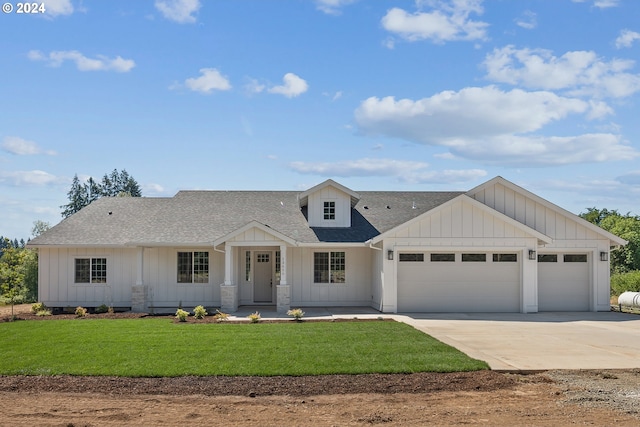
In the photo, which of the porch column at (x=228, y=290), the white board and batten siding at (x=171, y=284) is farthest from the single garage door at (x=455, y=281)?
the white board and batten siding at (x=171, y=284)

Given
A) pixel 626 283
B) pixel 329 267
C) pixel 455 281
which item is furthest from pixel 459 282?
pixel 626 283

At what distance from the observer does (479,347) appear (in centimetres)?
1336

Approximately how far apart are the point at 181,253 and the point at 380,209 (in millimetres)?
8732

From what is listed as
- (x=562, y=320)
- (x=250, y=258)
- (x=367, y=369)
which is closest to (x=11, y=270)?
(x=250, y=258)

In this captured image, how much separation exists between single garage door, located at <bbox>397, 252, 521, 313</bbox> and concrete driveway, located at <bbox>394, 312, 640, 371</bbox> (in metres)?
0.85

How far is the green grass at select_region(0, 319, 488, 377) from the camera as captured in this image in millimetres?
10742

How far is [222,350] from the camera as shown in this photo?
12.6 meters

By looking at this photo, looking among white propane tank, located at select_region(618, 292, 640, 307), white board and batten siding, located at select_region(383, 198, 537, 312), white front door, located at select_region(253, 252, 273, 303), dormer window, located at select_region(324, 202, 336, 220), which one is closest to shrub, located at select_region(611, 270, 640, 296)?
white propane tank, located at select_region(618, 292, 640, 307)

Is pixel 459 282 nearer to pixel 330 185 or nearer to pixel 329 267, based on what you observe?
pixel 329 267

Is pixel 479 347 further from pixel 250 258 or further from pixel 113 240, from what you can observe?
pixel 113 240

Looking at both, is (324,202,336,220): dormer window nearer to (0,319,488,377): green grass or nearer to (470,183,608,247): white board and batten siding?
(470,183,608,247): white board and batten siding

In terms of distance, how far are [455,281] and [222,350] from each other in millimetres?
10780

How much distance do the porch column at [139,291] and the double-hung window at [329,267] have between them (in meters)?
6.30

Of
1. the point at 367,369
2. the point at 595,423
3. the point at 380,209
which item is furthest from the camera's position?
the point at 380,209
